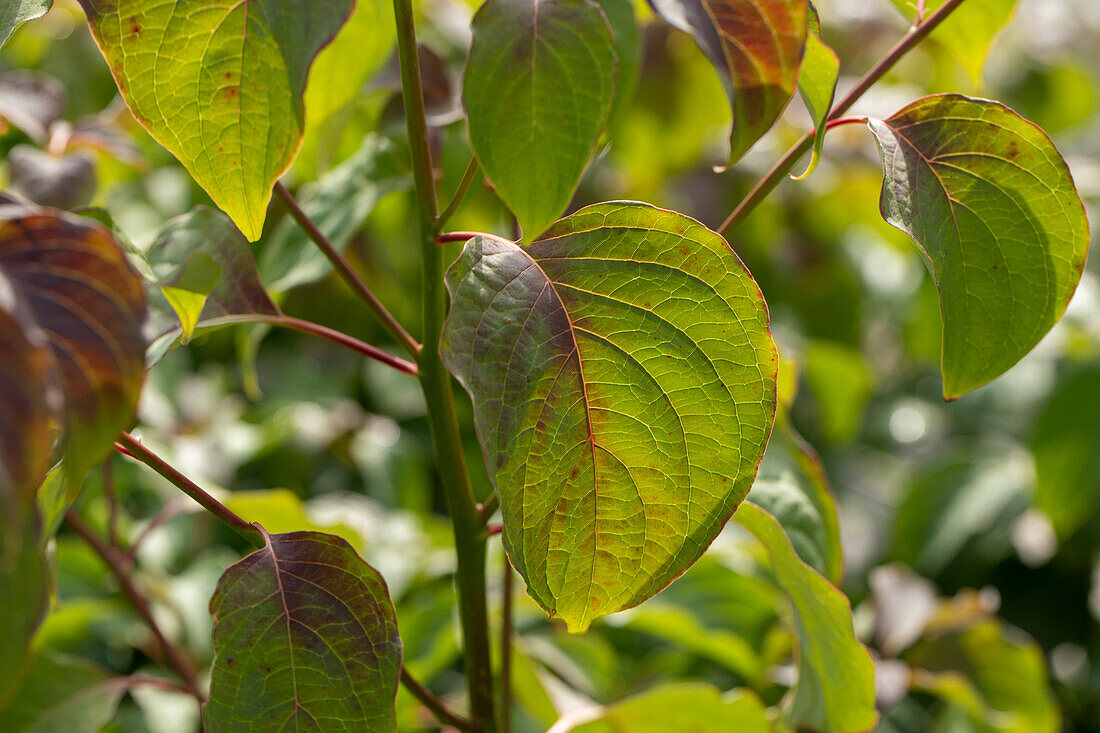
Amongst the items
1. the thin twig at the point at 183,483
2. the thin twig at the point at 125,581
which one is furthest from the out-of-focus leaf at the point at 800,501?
the thin twig at the point at 125,581

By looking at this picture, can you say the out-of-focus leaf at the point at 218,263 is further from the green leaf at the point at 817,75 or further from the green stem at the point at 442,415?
the green leaf at the point at 817,75

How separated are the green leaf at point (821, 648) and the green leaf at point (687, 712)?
2.3 inches

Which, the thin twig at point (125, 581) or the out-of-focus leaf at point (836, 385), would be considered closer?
the thin twig at point (125, 581)

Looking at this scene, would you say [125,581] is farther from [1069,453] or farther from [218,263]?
[1069,453]

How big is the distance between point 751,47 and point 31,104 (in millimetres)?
550

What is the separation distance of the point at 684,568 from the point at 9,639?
200mm

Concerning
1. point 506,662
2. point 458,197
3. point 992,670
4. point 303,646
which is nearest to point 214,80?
point 458,197

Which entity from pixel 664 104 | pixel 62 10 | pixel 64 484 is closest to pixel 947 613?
pixel 64 484

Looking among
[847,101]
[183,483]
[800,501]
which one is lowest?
[800,501]

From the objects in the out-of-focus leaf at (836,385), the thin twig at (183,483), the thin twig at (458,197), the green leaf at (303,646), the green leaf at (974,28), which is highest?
the green leaf at (974,28)

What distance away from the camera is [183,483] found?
36 centimetres

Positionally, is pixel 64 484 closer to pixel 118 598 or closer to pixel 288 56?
pixel 288 56

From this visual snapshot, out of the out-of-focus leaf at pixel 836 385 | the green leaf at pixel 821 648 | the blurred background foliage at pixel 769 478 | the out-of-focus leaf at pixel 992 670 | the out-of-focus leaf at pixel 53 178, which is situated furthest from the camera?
the out-of-focus leaf at pixel 836 385

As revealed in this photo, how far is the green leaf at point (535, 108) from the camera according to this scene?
1.03ft
